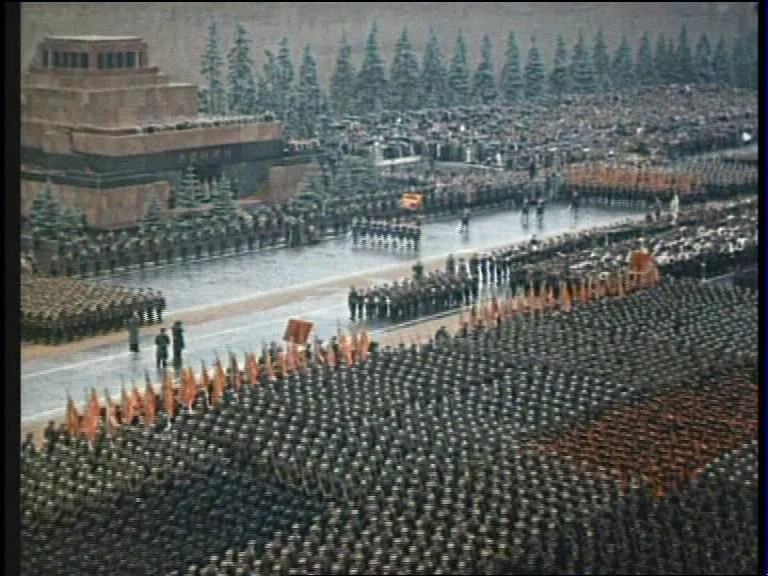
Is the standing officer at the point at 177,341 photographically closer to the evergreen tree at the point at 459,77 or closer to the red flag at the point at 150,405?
the red flag at the point at 150,405

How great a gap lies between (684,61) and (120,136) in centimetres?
548

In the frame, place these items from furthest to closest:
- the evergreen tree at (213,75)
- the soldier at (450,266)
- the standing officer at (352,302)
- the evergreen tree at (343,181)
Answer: the evergreen tree at (343,181), the evergreen tree at (213,75), the soldier at (450,266), the standing officer at (352,302)

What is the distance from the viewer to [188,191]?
10164mm

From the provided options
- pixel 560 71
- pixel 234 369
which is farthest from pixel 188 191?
pixel 560 71

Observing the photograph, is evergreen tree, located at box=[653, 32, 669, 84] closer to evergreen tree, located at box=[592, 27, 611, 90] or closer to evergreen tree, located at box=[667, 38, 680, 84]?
evergreen tree, located at box=[667, 38, 680, 84]

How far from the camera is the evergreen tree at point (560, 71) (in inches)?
509

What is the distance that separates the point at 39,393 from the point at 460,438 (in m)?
2.38

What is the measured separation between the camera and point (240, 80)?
11133mm

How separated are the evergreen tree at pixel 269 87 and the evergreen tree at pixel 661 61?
3702 mm

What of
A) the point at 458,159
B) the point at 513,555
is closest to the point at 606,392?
the point at 513,555

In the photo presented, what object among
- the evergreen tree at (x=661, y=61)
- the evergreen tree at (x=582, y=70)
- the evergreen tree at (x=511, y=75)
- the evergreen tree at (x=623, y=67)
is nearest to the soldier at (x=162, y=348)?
the evergreen tree at (x=511, y=75)

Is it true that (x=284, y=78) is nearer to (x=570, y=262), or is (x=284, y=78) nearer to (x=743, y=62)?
(x=570, y=262)

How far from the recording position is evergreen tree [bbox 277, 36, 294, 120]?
11258 mm

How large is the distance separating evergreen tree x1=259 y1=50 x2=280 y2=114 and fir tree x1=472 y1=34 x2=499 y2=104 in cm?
204
